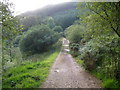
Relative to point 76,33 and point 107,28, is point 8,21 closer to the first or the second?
point 107,28

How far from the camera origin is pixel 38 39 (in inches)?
658

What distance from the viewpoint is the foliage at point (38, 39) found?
16.7 meters

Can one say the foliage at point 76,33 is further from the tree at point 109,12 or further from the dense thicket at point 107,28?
the tree at point 109,12

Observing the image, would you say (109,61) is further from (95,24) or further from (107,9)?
(107,9)

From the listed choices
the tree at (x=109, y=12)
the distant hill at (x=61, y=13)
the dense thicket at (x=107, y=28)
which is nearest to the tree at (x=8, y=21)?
the distant hill at (x=61, y=13)

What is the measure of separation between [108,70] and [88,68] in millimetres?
1432

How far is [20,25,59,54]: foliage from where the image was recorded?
54.6ft

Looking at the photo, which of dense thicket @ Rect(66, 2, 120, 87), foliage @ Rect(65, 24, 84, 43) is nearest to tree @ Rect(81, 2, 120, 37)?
dense thicket @ Rect(66, 2, 120, 87)

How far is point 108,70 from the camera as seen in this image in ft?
12.1

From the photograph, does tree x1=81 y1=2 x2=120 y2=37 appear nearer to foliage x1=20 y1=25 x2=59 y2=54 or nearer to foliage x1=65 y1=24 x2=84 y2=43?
foliage x1=65 y1=24 x2=84 y2=43

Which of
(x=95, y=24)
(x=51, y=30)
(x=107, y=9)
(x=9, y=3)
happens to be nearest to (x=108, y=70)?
(x=95, y=24)

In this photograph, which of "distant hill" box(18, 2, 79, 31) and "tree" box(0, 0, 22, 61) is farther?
"distant hill" box(18, 2, 79, 31)

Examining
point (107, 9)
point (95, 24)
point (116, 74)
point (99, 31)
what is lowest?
point (116, 74)

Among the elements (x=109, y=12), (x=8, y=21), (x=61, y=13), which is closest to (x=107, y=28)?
(x=109, y=12)
